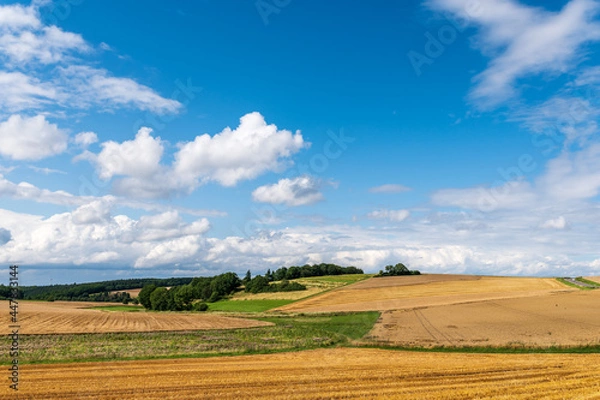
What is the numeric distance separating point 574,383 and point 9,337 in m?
44.1

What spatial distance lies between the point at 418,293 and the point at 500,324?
43.2m

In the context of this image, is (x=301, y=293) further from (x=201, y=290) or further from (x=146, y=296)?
(x=146, y=296)

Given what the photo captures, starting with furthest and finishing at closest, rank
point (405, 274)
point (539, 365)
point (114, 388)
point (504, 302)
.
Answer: point (405, 274) → point (504, 302) → point (539, 365) → point (114, 388)

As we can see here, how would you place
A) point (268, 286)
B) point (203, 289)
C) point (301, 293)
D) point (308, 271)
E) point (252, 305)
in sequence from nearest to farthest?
point (252, 305)
point (301, 293)
point (268, 286)
point (203, 289)
point (308, 271)

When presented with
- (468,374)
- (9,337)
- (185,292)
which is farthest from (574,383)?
(185,292)

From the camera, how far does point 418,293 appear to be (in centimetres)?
9006

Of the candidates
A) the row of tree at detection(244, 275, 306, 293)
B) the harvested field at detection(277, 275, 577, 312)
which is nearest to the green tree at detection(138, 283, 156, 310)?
the row of tree at detection(244, 275, 306, 293)

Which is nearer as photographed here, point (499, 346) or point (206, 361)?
point (206, 361)

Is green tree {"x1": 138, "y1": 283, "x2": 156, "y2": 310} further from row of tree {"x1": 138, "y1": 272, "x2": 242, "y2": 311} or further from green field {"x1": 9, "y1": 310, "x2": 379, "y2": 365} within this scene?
green field {"x1": 9, "y1": 310, "x2": 379, "y2": 365}

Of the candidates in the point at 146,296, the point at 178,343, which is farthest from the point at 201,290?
the point at 178,343

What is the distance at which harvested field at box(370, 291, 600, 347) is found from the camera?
123 ft

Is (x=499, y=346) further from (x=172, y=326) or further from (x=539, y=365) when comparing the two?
(x=172, y=326)

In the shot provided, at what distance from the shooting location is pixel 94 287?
188 metres

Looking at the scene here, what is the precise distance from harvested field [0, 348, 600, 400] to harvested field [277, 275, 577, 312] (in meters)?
44.8
